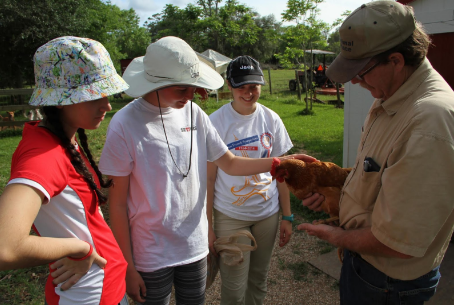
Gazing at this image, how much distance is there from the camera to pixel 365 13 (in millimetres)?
1721

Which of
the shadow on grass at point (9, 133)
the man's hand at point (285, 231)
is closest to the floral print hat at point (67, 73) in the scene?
the man's hand at point (285, 231)

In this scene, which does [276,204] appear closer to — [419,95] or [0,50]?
[419,95]

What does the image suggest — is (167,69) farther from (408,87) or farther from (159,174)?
(408,87)

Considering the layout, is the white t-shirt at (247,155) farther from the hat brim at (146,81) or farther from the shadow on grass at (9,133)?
the shadow on grass at (9,133)

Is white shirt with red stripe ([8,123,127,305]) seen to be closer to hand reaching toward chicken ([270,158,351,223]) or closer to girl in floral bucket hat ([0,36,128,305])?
girl in floral bucket hat ([0,36,128,305])

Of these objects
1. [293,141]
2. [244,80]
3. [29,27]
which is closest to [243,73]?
[244,80]

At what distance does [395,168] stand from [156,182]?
1331 millimetres

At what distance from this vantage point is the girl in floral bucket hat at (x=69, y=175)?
4.39 feet

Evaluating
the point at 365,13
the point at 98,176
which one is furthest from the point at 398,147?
the point at 98,176

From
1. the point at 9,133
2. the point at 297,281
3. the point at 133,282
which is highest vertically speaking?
the point at 133,282

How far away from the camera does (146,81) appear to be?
1.98 meters

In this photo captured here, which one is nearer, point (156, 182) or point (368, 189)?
point (368, 189)

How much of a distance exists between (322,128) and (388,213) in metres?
9.92

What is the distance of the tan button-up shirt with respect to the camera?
1.39 m
